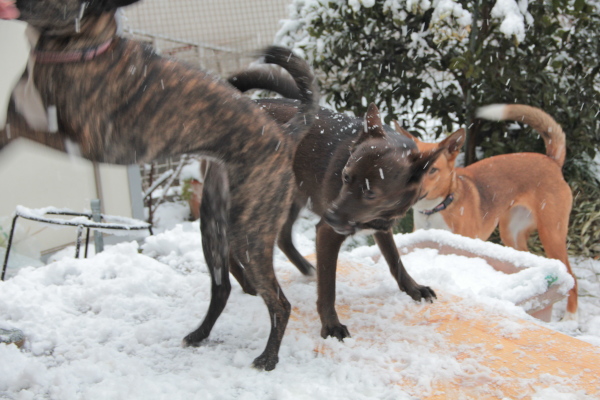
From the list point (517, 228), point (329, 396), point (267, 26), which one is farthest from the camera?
point (267, 26)

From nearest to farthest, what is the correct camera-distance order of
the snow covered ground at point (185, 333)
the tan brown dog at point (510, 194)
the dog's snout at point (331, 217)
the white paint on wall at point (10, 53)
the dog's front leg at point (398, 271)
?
1. the snow covered ground at point (185, 333)
2. the dog's snout at point (331, 217)
3. the dog's front leg at point (398, 271)
4. the white paint on wall at point (10, 53)
5. the tan brown dog at point (510, 194)

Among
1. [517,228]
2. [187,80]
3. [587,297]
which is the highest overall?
[187,80]

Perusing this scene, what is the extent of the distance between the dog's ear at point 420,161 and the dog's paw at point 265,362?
0.88m

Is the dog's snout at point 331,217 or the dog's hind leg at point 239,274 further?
the dog's hind leg at point 239,274

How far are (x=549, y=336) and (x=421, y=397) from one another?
740 mm

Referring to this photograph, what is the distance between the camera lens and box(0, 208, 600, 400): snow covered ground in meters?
1.85

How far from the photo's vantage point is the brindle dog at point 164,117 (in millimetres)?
1452

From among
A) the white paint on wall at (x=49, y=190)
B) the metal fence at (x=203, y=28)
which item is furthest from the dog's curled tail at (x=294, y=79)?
the metal fence at (x=203, y=28)

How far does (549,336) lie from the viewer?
223 centimetres

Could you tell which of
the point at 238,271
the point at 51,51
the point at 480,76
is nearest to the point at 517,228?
the point at 480,76

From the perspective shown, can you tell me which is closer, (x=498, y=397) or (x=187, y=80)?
(x=187, y=80)

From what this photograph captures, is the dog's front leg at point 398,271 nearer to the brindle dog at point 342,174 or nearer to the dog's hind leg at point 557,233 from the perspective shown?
the brindle dog at point 342,174

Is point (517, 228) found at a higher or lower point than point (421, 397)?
lower

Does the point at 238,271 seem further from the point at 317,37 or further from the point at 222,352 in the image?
the point at 317,37
